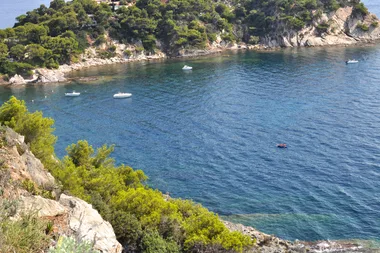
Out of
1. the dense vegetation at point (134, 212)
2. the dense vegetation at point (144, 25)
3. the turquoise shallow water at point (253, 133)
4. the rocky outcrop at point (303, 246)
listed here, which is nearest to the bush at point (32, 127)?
the dense vegetation at point (134, 212)

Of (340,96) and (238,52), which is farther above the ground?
(238,52)

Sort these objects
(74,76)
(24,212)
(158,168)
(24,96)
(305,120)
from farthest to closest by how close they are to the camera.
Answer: (74,76), (24,96), (305,120), (158,168), (24,212)

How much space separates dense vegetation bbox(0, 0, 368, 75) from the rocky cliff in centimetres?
8713

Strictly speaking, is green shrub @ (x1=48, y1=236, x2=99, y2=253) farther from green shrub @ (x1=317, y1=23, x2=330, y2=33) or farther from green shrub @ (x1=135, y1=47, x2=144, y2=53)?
green shrub @ (x1=317, y1=23, x2=330, y2=33)

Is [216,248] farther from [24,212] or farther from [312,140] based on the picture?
[312,140]

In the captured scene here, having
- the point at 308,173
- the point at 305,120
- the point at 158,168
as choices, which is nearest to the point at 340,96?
the point at 305,120

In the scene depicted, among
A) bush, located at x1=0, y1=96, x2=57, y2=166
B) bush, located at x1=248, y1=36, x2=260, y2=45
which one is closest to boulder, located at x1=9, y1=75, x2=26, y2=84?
bush, located at x1=0, y1=96, x2=57, y2=166

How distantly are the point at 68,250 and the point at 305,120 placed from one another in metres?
64.0

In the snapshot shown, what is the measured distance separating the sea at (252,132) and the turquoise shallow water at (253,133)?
19 centimetres

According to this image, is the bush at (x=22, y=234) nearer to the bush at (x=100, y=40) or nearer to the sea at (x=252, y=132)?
the sea at (x=252, y=132)

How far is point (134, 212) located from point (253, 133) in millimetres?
38426

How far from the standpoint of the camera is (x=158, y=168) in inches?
2151

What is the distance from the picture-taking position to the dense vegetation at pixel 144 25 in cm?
11469

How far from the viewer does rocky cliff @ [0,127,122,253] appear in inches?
692
